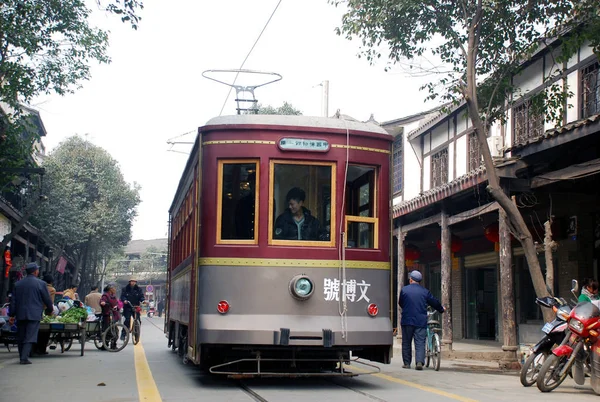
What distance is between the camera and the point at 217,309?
9133 mm

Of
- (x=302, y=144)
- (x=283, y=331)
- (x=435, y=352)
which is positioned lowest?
(x=435, y=352)

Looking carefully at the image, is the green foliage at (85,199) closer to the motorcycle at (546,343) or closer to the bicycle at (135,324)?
the bicycle at (135,324)

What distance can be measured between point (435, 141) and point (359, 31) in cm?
1093

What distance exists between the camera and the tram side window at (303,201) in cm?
952

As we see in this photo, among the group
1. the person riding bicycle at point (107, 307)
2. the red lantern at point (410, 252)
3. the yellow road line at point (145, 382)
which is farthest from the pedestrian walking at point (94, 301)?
the red lantern at point (410, 252)

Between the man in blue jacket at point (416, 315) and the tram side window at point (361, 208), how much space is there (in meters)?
3.38

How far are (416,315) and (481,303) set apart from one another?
11.9 m

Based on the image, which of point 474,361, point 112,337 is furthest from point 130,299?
point 474,361

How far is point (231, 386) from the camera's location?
382 inches

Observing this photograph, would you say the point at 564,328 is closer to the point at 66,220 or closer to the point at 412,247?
the point at 412,247

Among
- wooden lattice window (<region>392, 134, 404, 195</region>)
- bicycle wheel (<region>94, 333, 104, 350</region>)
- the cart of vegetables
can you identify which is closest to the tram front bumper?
the cart of vegetables

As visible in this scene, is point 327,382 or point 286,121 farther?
point 327,382

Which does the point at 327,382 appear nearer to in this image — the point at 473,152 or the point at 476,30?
the point at 476,30

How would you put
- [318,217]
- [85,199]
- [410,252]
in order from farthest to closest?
1. [85,199]
2. [410,252]
3. [318,217]
